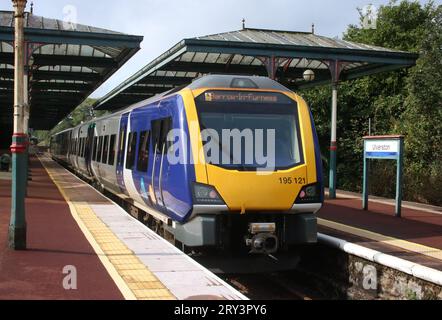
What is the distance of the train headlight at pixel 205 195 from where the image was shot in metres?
7.55

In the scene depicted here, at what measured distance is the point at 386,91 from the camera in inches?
1216

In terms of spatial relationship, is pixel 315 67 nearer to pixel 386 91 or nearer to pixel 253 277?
pixel 386 91

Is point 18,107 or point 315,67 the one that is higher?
point 315,67

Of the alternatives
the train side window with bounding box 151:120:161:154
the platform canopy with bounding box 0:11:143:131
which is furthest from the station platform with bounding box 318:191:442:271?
the platform canopy with bounding box 0:11:143:131

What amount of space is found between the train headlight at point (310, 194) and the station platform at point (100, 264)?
1825 millimetres

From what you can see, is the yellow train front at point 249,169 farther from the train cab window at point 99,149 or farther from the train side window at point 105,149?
the train cab window at point 99,149

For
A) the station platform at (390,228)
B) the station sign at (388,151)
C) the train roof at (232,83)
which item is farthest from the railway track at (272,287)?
the station sign at (388,151)

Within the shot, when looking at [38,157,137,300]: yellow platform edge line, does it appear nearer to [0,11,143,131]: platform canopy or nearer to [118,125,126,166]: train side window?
[118,125,126,166]: train side window

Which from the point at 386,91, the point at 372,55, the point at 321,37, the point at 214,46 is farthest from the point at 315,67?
the point at 386,91

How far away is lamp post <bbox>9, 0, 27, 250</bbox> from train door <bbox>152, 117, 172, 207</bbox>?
6.82 ft

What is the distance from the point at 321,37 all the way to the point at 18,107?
47.7ft

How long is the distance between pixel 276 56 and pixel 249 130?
930cm
